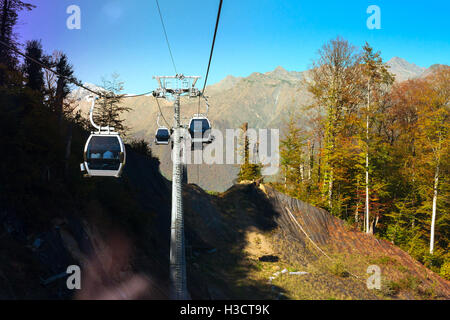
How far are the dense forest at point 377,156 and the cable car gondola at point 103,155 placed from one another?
73.9 feet

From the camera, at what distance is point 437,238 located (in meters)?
28.3

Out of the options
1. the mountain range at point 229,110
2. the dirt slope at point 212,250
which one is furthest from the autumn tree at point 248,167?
the mountain range at point 229,110

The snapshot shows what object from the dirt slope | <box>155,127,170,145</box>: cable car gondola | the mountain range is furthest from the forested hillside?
the mountain range

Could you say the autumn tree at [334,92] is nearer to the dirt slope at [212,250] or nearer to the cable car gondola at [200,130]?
the dirt slope at [212,250]

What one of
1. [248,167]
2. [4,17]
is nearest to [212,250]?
[248,167]

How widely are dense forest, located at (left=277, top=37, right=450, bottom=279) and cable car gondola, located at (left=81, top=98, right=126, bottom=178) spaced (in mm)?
22517

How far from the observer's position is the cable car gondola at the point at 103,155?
26.2 feet

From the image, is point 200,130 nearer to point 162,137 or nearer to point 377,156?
point 162,137

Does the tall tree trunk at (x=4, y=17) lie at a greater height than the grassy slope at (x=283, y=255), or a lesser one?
greater

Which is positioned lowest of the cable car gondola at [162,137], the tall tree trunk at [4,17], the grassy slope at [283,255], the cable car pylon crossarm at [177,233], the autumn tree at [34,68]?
the grassy slope at [283,255]

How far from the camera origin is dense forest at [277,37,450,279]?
24.4 m

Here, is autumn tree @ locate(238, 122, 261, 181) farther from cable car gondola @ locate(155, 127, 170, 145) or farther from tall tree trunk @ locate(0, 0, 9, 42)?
tall tree trunk @ locate(0, 0, 9, 42)

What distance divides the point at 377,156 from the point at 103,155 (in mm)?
24640

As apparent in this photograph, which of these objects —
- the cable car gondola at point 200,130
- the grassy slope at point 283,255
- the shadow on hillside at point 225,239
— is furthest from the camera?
the grassy slope at point 283,255
